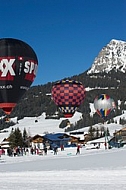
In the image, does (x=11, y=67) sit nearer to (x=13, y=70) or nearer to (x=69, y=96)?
(x=13, y=70)

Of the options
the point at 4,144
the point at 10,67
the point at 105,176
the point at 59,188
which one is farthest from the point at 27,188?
the point at 4,144

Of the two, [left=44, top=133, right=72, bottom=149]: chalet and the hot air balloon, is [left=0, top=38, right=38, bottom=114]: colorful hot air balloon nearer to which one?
the hot air balloon

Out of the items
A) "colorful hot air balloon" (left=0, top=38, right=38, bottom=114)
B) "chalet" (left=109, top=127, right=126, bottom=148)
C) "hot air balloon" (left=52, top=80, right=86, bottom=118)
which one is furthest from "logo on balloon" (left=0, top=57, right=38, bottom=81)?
"chalet" (left=109, top=127, right=126, bottom=148)

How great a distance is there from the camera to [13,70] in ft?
118

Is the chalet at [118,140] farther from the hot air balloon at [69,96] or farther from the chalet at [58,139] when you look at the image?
the chalet at [58,139]

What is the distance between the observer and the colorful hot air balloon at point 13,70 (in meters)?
36.0

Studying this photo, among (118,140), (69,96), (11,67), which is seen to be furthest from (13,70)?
(118,140)

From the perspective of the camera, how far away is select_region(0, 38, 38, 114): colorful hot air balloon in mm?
35969

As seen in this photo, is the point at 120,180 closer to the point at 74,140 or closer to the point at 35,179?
the point at 35,179

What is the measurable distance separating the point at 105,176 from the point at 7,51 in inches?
908

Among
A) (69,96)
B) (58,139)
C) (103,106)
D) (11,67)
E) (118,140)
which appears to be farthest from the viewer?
(58,139)

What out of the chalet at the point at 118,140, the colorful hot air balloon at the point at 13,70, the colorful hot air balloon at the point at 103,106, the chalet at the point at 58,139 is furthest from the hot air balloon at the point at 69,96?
the chalet at the point at 58,139

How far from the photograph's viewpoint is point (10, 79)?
119 feet

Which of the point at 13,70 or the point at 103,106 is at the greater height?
the point at 13,70
